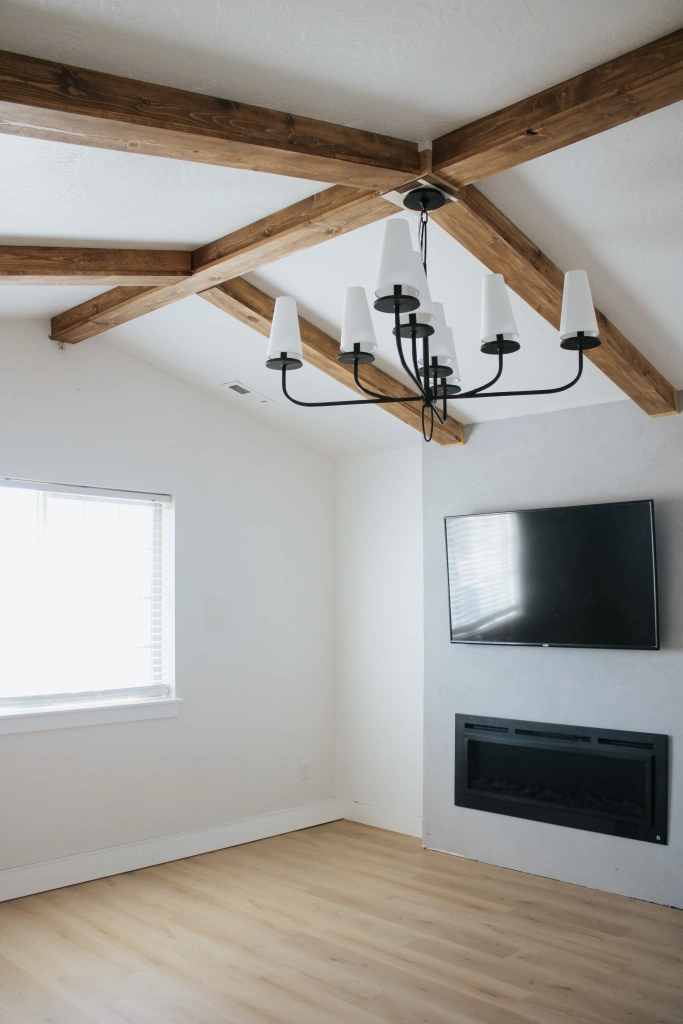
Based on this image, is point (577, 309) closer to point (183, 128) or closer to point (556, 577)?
point (183, 128)

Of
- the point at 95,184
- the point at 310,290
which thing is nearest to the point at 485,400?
the point at 310,290

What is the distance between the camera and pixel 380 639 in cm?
555

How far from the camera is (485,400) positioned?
4703 millimetres

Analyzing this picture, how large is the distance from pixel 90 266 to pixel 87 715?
2.30 meters

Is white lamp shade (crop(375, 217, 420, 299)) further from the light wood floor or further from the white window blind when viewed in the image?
the white window blind

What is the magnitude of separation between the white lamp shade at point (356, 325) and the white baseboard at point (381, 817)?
3663mm

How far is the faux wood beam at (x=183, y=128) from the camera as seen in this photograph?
2.07 m

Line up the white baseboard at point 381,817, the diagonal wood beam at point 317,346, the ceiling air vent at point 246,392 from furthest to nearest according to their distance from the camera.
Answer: the white baseboard at point 381,817
the ceiling air vent at point 246,392
the diagonal wood beam at point 317,346

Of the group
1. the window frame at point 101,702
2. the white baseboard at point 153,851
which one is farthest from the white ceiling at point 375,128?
the white baseboard at point 153,851

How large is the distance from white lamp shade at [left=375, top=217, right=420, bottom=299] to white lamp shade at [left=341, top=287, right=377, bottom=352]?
8.8 inches

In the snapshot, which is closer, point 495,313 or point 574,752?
point 495,313

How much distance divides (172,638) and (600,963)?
9.06 feet

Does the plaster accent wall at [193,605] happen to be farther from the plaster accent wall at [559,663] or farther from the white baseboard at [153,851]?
the plaster accent wall at [559,663]

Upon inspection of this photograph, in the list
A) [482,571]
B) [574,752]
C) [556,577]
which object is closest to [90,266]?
[482,571]
